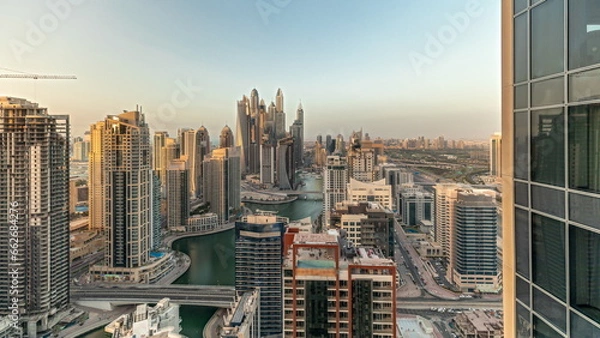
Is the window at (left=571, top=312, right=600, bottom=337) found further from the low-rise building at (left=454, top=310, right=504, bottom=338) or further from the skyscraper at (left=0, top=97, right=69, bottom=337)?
the skyscraper at (left=0, top=97, right=69, bottom=337)

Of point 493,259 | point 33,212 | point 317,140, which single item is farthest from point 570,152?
point 317,140

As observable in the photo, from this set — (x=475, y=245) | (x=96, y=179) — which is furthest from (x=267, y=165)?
(x=475, y=245)

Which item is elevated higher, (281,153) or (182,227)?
(281,153)

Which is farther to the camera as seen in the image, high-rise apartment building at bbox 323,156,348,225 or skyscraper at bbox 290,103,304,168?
skyscraper at bbox 290,103,304,168

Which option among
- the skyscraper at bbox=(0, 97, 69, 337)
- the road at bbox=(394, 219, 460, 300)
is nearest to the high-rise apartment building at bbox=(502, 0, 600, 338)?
the road at bbox=(394, 219, 460, 300)

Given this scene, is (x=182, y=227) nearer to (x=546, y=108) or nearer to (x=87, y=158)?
(x=87, y=158)

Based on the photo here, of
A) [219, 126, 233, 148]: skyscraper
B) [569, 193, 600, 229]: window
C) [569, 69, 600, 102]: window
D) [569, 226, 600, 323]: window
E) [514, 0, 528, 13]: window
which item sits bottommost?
[569, 226, 600, 323]: window

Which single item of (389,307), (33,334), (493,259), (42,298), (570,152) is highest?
(570,152)
